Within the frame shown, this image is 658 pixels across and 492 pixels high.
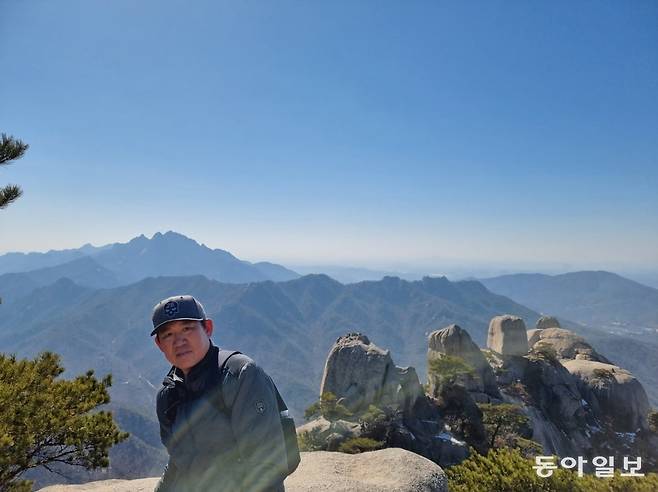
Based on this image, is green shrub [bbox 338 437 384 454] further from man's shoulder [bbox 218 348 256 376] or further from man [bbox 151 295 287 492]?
man's shoulder [bbox 218 348 256 376]

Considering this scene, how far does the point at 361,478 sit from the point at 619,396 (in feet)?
221

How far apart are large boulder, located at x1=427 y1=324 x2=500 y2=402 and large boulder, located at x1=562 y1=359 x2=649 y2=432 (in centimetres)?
2117

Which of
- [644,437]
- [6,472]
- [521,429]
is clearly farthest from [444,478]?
[644,437]

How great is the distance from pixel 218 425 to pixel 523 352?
70638 mm

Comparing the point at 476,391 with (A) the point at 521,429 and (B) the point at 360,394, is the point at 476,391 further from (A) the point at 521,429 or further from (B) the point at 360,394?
(B) the point at 360,394

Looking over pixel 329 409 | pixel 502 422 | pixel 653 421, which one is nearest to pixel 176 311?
pixel 329 409

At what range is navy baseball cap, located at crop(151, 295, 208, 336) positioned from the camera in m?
4.54

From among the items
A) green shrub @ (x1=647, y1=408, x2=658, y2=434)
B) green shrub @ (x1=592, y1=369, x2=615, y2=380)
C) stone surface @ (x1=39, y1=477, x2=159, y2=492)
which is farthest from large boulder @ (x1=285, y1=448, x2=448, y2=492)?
green shrub @ (x1=647, y1=408, x2=658, y2=434)

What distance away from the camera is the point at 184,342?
Result: 4.61 m

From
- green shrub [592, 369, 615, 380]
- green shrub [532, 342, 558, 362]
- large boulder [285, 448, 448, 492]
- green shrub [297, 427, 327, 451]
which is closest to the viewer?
large boulder [285, 448, 448, 492]

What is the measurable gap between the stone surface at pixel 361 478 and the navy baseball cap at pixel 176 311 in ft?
32.1

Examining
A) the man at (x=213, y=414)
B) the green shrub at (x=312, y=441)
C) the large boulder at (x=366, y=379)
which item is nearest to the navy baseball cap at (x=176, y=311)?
the man at (x=213, y=414)

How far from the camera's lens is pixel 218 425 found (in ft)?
14.5

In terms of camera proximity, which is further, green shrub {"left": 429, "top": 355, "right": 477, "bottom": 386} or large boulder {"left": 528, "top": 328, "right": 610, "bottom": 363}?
large boulder {"left": 528, "top": 328, "right": 610, "bottom": 363}
